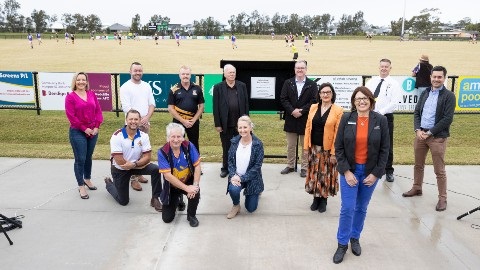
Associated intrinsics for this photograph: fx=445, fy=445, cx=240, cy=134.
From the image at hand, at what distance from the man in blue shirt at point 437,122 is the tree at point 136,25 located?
417 ft

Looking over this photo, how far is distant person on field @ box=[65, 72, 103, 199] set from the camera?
19.8 feet

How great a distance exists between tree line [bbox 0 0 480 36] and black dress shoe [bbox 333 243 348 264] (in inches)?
4859

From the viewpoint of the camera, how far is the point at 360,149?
4348mm

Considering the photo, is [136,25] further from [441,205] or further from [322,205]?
[441,205]

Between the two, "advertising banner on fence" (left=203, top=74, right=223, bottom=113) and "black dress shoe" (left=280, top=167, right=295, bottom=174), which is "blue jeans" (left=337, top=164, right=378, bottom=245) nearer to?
"black dress shoe" (left=280, top=167, right=295, bottom=174)

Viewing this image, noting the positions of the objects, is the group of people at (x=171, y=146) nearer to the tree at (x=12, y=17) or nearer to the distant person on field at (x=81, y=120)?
the distant person on field at (x=81, y=120)

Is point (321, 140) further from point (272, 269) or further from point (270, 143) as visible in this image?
point (270, 143)

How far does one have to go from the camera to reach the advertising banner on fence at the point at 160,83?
465 inches

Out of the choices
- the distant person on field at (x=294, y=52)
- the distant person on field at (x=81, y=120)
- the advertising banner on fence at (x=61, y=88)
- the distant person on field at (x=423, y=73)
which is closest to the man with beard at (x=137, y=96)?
the distant person on field at (x=81, y=120)

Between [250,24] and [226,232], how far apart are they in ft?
471

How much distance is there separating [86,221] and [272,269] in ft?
8.14

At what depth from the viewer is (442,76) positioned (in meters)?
5.56

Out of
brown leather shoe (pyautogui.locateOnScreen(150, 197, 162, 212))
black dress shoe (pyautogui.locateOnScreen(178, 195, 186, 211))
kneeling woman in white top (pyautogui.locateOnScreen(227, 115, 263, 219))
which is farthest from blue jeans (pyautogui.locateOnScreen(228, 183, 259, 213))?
brown leather shoe (pyautogui.locateOnScreen(150, 197, 162, 212))

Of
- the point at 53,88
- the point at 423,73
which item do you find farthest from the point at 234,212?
the point at 53,88
